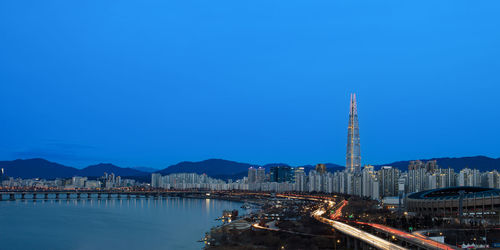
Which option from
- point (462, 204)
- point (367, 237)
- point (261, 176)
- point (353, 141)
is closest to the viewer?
point (367, 237)

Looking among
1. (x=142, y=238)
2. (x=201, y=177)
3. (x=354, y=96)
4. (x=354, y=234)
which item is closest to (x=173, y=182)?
(x=201, y=177)

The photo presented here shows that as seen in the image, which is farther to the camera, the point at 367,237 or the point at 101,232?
the point at 101,232

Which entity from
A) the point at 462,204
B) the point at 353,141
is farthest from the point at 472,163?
the point at 462,204

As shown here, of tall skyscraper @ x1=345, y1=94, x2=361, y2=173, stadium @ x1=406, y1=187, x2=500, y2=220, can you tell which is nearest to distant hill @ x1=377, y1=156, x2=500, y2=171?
tall skyscraper @ x1=345, y1=94, x2=361, y2=173

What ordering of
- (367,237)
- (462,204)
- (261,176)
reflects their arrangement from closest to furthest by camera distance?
(367,237), (462,204), (261,176)

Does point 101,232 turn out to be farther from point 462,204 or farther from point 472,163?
point 472,163

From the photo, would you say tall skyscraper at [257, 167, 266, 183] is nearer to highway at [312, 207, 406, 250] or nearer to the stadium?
the stadium

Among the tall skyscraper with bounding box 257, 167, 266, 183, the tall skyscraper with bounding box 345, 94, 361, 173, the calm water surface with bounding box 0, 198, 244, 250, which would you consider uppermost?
the tall skyscraper with bounding box 345, 94, 361, 173

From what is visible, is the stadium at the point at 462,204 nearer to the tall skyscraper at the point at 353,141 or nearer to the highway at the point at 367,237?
the highway at the point at 367,237
